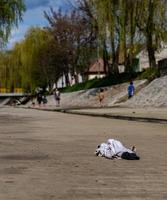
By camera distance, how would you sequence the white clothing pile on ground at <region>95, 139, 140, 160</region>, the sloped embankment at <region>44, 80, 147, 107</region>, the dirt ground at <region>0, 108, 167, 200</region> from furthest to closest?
the sloped embankment at <region>44, 80, 147, 107</region>, the white clothing pile on ground at <region>95, 139, 140, 160</region>, the dirt ground at <region>0, 108, 167, 200</region>

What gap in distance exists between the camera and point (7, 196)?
773 centimetres

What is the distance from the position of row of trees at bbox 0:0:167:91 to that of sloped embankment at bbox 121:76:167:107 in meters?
2.97

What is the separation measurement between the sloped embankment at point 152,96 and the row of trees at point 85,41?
2975 millimetres

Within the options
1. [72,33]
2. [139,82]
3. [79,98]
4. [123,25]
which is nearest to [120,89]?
[139,82]

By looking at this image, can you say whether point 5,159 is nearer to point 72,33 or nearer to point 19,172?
point 19,172

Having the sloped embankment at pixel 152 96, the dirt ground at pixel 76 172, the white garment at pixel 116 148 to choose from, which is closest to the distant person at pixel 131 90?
the sloped embankment at pixel 152 96

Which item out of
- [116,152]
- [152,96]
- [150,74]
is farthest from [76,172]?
[150,74]

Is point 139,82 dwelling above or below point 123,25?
below

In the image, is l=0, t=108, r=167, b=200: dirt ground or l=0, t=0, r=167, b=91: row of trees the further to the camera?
l=0, t=0, r=167, b=91: row of trees

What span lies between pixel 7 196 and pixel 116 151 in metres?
4.62

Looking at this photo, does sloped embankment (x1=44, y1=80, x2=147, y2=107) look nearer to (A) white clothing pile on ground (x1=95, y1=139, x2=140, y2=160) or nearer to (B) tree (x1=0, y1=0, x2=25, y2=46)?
A: (B) tree (x1=0, y1=0, x2=25, y2=46)

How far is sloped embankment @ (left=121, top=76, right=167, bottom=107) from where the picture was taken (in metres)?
42.5

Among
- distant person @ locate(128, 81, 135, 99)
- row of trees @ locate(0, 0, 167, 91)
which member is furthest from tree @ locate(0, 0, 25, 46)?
distant person @ locate(128, 81, 135, 99)

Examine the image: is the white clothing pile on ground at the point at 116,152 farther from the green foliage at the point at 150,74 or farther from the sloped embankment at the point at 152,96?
the green foliage at the point at 150,74
